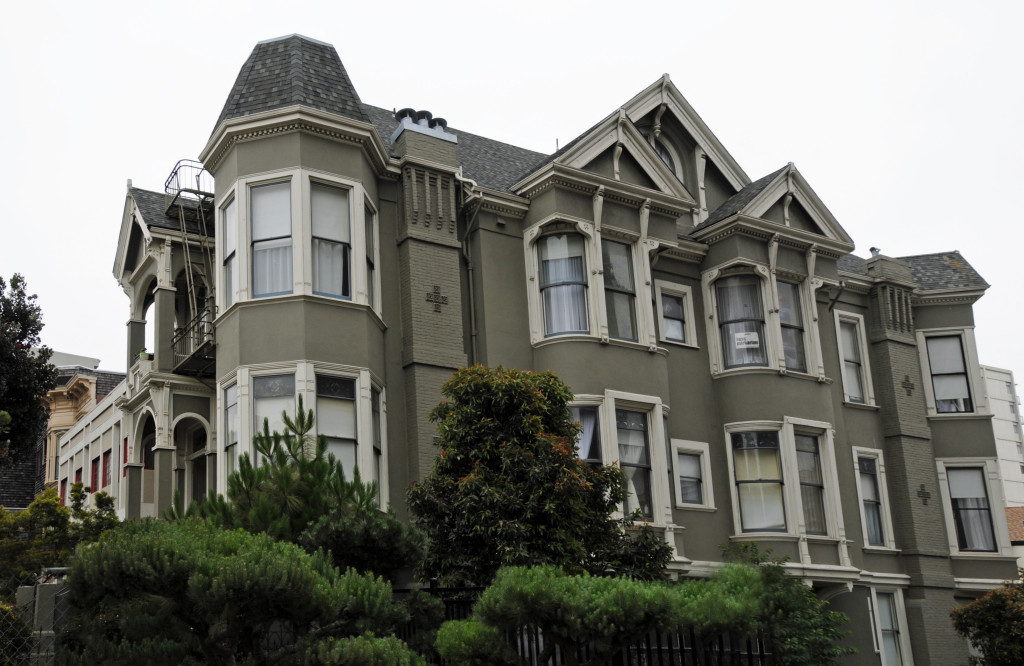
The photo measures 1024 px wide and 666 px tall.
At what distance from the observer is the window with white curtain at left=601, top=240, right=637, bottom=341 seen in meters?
22.5

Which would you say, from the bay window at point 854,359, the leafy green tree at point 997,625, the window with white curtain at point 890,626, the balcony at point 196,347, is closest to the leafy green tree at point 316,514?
the balcony at point 196,347

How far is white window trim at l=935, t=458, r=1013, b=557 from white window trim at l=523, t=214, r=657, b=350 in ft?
32.4

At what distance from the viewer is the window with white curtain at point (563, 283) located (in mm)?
22141

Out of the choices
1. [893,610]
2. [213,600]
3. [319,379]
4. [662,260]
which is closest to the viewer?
[213,600]

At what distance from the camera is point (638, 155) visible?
23531 millimetres

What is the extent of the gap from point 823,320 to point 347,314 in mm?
12738

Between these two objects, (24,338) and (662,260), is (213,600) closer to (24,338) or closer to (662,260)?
(24,338)

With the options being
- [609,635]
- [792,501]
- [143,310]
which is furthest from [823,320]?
[609,635]

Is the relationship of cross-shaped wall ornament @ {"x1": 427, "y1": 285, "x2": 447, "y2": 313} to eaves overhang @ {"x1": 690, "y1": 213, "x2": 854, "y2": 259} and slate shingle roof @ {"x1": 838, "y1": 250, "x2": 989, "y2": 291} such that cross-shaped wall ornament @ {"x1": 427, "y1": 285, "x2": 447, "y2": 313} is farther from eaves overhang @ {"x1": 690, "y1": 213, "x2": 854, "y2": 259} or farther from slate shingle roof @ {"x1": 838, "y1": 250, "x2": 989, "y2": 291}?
slate shingle roof @ {"x1": 838, "y1": 250, "x2": 989, "y2": 291}

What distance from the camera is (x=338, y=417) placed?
62.3 ft

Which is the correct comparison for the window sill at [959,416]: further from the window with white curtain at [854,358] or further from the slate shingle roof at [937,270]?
the slate shingle roof at [937,270]

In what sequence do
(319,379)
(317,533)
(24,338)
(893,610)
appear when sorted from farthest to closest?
(893,610) → (24,338) → (319,379) → (317,533)

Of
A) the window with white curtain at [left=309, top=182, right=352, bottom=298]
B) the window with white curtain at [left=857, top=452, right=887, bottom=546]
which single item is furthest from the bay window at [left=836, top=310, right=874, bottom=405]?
the window with white curtain at [left=309, top=182, right=352, bottom=298]

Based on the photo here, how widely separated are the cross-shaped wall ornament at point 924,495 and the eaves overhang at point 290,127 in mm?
15790
